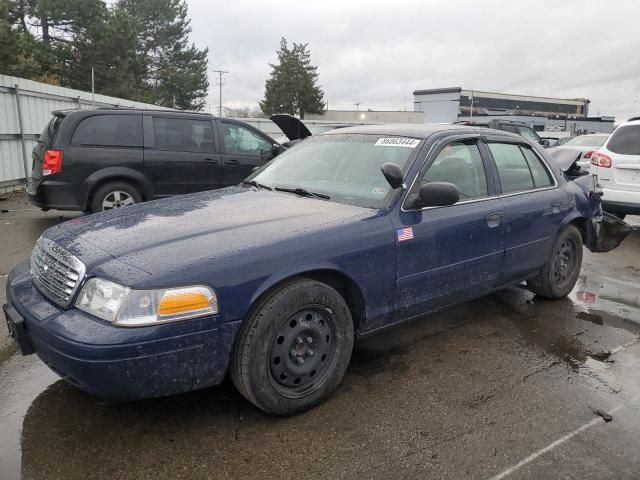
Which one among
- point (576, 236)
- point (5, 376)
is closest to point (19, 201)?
point (5, 376)

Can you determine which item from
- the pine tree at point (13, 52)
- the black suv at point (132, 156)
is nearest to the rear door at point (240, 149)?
the black suv at point (132, 156)

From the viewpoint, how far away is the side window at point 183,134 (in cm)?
748

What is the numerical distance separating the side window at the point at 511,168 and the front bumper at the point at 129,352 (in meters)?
2.67

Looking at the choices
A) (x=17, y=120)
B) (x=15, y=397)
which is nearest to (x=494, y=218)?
(x=15, y=397)

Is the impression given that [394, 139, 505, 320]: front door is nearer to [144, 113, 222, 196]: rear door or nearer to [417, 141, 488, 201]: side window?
[417, 141, 488, 201]: side window

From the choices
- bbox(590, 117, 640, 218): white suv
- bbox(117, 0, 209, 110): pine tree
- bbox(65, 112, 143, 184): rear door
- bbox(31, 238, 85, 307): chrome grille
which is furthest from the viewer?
bbox(117, 0, 209, 110): pine tree

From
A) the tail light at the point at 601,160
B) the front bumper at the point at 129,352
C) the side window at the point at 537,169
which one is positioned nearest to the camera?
the front bumper at the point at 129,352

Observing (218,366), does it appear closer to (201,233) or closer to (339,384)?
(201,233)

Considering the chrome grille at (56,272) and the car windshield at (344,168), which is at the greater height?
the car windshield at (344,168)

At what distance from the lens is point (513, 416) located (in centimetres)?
283

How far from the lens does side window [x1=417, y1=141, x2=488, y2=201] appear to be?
3.54 metres

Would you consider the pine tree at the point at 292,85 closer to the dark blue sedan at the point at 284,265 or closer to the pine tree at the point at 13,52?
the pine tree at the point at 13,52

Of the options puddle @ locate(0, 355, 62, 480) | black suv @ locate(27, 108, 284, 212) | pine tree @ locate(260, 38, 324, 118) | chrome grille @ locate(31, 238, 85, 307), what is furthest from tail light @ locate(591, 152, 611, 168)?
pine tree @ locate(260, 38, 324, 118)

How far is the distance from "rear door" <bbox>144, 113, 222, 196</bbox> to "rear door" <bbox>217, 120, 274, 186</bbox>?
147mm
